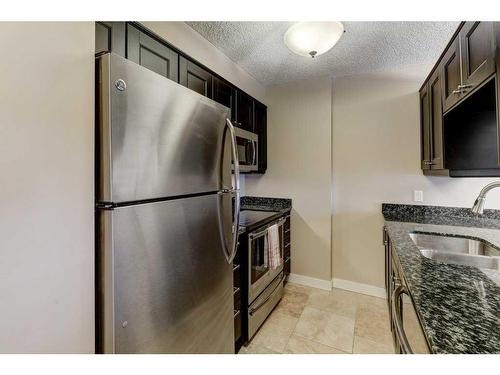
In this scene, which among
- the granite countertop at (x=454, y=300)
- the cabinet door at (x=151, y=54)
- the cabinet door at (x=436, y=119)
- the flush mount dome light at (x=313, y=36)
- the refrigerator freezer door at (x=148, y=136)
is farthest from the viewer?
the cabinet door at (x=436, y=119)

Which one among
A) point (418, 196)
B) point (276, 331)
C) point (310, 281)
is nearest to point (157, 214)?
Result: point (276, 331)

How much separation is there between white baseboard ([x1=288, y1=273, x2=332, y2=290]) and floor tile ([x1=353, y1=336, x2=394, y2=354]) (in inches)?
34.4

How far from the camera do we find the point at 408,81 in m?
2.52

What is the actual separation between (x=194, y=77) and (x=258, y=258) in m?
1.49

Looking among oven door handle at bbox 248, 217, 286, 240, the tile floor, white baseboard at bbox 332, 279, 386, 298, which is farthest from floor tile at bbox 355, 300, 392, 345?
oven door handle at bbox 248, 217, 286, 240

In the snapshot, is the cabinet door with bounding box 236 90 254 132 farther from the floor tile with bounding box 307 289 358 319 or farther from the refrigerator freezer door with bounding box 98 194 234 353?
the floor tile with bounding box 307 289 358 319

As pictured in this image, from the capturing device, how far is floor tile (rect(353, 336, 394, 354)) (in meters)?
1.81

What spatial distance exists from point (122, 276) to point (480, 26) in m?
1.85

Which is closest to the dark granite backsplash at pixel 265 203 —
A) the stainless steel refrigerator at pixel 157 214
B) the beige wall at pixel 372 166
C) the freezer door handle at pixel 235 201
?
the beige wall at pixel 372 166

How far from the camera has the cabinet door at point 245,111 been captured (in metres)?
2.37

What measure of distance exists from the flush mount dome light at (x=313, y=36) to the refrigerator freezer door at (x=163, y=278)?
1.19m

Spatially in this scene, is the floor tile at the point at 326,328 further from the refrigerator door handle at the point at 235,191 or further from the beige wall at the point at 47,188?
the beige wall at the point at 47,188

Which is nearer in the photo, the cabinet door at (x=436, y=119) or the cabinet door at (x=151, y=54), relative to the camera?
the cabinet door at (x=151, y=54)
